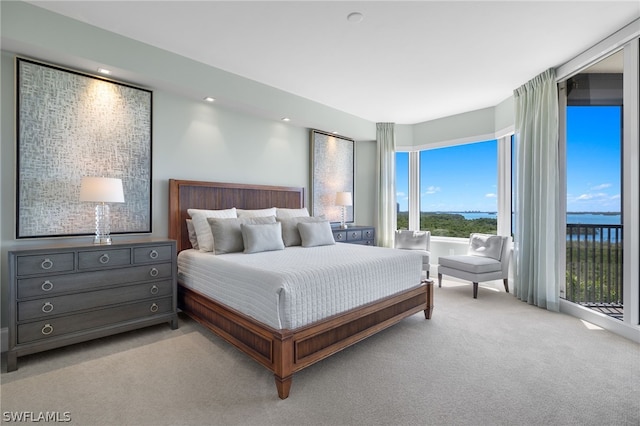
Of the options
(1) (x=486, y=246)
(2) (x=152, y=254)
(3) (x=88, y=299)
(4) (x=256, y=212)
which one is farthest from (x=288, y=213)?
(1) (x=486, y=246)

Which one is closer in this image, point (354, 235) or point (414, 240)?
point (354, 235)

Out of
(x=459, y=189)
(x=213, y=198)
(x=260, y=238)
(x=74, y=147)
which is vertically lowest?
(x=260, y=238)

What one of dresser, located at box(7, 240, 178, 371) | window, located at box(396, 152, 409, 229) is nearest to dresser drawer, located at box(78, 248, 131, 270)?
dresser, located at box(7, 240, 178, 371)

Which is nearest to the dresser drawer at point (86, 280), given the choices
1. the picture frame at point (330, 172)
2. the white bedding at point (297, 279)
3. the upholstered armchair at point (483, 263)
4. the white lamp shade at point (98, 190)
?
the white bedding at point (297, 279)

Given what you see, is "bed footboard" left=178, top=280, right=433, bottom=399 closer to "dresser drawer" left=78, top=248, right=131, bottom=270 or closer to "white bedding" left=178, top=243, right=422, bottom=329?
"white bedding" left=178, top=243, right=422, bottom=329

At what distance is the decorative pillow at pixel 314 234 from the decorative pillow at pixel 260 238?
42 centimetres

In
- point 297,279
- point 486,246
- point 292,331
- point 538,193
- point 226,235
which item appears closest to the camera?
point 292,331

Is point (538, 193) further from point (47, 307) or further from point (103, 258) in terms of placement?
point (47, 307)

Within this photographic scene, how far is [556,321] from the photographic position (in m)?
3.34

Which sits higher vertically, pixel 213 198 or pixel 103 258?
pixel 213 198

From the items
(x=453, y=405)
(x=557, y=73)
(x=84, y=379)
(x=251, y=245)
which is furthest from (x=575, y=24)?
(x=84, y=379)

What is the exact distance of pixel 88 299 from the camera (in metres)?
2.63

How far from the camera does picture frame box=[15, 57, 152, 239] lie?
271 cm

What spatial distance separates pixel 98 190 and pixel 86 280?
0.79m
